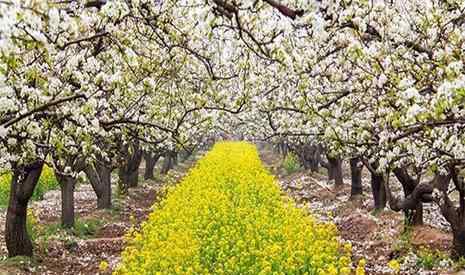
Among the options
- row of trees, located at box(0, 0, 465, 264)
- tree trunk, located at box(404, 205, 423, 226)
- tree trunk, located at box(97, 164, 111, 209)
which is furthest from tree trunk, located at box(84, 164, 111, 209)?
tree trunk, located at box(404, 205, 423, 226)

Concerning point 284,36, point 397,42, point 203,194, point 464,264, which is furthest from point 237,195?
point 284,36

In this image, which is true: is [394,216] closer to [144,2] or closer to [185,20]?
[185,20]

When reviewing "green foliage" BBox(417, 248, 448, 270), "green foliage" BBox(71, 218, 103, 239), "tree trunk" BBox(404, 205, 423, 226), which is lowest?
"green foliage" BBox(417, 248, 448, 270)

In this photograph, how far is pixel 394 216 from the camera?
62.8 feet

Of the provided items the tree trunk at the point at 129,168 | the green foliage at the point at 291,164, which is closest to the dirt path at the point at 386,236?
the tree trunk at the point at 129,168

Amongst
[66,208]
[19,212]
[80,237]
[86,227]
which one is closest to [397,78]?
[19,212]

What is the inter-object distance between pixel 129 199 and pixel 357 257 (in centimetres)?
1280

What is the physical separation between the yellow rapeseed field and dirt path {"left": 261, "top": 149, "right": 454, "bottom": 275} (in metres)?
1.43

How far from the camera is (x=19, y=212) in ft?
44.3

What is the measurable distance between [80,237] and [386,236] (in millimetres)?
8172

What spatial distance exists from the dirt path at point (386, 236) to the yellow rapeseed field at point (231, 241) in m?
1.43

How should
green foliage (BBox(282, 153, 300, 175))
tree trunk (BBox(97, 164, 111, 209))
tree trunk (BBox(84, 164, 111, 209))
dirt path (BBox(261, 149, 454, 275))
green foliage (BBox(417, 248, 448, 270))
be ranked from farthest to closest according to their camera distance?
green foliage (BBox(282, 153, 300, 175)), tree trunk (BBox(97, 164, 111, 209)), tree trunk (BBox(84, 164, 111, 209)), dirt path (BBox(261, 149, 454, 275)), green foliage (BBox(417, 248, 448, 270))

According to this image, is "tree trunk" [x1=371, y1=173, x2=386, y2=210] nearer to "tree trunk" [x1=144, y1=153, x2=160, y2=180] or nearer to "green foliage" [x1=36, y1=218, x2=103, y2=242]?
"green foliage" [x1=36, y1=218, x2=103, y2=242]

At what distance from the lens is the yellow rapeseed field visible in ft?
32.3
